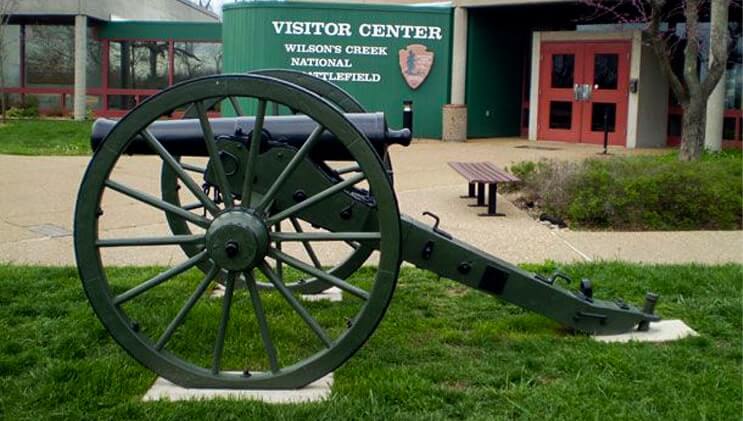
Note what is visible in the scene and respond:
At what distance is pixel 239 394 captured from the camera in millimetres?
4590

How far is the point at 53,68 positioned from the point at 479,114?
15245 millimetres

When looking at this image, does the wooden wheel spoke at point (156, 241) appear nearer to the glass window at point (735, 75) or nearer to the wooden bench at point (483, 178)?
the wooden bench at point (483, 178)

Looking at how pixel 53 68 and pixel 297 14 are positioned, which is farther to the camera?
pixel 53 68

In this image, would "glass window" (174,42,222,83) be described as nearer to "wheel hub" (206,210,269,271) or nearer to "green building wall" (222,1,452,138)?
"green building wall" (222,1,452,138)

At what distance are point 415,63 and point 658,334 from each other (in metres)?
17.3

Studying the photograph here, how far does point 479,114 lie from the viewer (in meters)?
23.1

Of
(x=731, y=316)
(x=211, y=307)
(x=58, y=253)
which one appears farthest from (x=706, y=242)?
(x=58, y=253)

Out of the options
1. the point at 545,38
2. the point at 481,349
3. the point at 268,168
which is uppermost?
the point at 545,38

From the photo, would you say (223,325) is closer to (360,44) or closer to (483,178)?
(483,178)

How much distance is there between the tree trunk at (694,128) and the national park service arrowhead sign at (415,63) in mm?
8718

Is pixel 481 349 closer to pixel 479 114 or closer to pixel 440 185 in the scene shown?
pixel 440 185

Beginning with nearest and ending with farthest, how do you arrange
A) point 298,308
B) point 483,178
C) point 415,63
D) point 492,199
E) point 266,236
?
point 298,308 < point 266,236 < point 492,199 < point 483,178 < point 415,63

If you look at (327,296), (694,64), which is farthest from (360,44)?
(327,296)

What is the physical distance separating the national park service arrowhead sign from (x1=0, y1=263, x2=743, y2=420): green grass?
15994 mm
